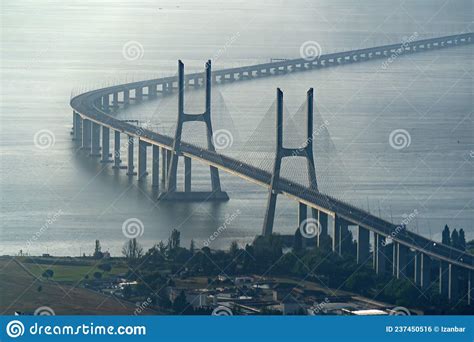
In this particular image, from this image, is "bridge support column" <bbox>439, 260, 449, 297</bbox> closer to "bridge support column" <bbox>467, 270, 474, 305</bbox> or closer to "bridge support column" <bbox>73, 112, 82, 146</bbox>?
"bridge support column" <bbox>467, 270, 474, 305</bbox>

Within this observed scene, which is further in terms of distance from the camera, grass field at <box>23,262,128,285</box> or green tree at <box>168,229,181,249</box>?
green tree at <box>168,229,181,249</box>

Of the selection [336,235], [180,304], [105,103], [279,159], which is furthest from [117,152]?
[180,304]

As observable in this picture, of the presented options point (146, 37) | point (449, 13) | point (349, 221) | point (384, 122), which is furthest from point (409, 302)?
point (449, 13)

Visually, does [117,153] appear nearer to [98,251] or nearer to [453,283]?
[98,251]

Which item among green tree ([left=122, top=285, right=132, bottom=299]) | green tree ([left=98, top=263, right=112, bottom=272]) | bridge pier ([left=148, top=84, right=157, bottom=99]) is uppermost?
bridge pier ([left=148, top=84, right=157, bottom=99])

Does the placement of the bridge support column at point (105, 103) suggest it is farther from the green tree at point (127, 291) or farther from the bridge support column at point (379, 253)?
the green tree at point (127, 291)

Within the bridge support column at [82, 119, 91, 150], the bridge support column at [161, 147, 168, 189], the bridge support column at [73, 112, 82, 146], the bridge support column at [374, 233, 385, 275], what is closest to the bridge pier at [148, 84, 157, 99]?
the bridge support column at [73, 112, 82, 146]
